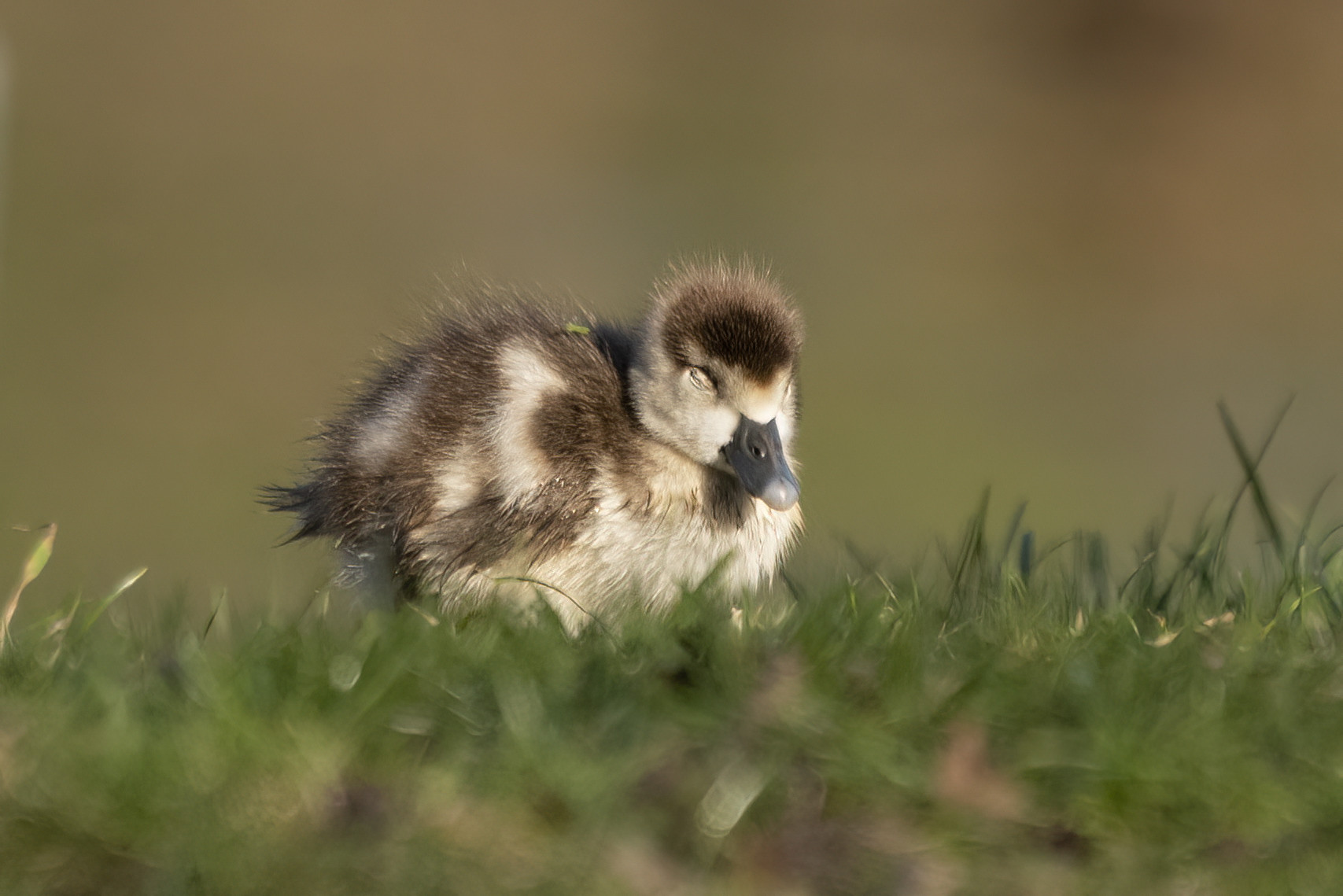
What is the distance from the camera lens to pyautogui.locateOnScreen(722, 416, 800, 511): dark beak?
1.87m

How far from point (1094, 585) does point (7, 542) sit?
213 centimetres

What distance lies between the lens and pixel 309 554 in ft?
7.32

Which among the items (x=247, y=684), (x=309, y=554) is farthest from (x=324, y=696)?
(x=309, y=554)

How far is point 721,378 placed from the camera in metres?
1.99

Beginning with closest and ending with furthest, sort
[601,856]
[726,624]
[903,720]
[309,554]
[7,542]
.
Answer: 1. [601,856]
2. [903,720]
3. [726,624]
4. [309,554]
5. [7,542]

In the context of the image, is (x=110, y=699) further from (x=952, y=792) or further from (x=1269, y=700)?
(x=1269, y=700)

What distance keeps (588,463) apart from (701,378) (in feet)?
0.68

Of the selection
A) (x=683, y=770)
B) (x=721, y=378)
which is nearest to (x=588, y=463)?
(x=721, y=378)

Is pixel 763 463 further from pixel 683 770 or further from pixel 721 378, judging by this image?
pixel 683 770

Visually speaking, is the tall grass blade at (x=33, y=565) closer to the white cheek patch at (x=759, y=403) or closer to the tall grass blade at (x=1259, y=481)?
the white cheek patch at (x=759, y=403)

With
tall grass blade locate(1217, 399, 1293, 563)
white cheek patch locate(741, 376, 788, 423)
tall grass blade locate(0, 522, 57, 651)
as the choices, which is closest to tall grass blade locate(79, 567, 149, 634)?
tall grass blade locate(0, 522, 57, 651)

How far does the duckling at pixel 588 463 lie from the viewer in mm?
1952

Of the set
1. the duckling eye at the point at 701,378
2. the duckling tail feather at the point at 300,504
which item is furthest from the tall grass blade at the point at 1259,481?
the duckling tail feather at the point at 300,504

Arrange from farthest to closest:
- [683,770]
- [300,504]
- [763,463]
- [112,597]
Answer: [300,504] < [763,463] < [112,597] < [683,770]
